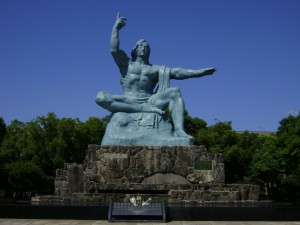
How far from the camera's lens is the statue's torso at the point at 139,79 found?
15.8 m

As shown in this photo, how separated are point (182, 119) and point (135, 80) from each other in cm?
223

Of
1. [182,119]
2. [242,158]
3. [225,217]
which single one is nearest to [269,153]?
[242,158]

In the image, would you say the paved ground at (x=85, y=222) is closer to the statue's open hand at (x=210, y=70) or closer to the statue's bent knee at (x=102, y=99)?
the statue's bent knee at (x=102, y=99)

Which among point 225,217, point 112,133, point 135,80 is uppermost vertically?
point 135,80

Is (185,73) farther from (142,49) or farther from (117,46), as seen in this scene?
(117,46)

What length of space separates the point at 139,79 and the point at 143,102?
93 centimetres

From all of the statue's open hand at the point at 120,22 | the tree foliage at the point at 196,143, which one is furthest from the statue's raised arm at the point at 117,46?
the tree foliage at the point at 196,143

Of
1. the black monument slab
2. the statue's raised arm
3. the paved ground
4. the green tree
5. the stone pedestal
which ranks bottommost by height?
the paved ground

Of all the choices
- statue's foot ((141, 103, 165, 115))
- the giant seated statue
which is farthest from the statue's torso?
statue's foot ((141, 103, 165, 115))

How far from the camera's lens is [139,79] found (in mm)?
15773

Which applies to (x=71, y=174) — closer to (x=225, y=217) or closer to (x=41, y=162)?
(x=225, y=217)

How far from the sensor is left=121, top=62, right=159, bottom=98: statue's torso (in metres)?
15.8

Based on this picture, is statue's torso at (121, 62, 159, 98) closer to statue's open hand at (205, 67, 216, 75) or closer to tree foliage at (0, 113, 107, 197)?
statue's open hand at (205, 67, 216, 75)

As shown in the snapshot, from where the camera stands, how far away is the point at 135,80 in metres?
15.8
